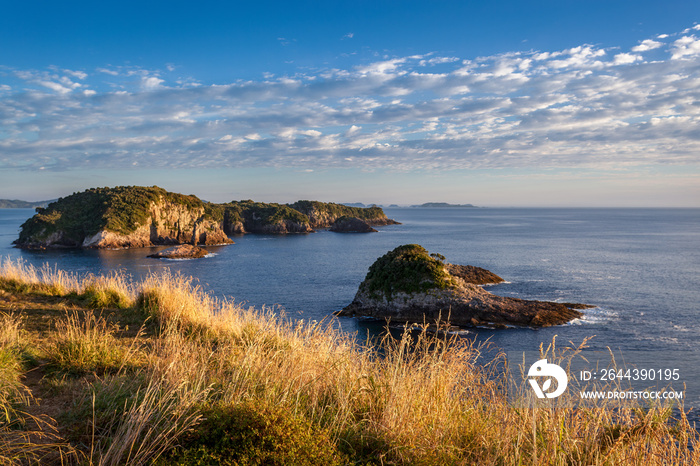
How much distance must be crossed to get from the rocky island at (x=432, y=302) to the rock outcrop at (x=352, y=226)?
10281 cm

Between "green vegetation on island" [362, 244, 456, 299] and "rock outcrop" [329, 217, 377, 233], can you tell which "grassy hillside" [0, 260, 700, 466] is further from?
"rock outcrop" [329, 217, 377, 233]

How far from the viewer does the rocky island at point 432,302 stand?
106 ft

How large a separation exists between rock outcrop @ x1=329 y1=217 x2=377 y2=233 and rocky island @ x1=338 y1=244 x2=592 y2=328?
102807 mm

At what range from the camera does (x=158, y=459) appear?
10.7 ft

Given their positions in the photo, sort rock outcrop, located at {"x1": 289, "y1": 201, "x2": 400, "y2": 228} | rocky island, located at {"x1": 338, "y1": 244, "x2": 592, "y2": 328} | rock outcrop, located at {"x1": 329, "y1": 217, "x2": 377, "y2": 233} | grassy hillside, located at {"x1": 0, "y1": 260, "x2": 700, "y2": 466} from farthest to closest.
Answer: rock outcrop, located at {"x1": 289, "y1": 201, "x2": 400, "y2": 228}, rock outcrop, located at {"x1": 329, "y1": 217, "x2": 377, "y2": 233}, rocky island, located at {"x1": 338, "y1": 244, "x2": 592, "y2": 328}, grassy hillside, located at {"x1": 0, "y1": 260, "x2": 700, "y2": 466}

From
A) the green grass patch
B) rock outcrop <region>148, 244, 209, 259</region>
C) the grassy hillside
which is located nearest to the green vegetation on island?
the grassy hillside

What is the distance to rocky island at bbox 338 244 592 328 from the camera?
1270 inches

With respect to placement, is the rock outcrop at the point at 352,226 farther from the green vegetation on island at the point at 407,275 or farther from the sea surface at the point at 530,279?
the green vegetation on island at the point at 407,275

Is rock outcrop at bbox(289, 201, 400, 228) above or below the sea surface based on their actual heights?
above

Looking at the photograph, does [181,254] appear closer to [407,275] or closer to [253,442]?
[407,275]

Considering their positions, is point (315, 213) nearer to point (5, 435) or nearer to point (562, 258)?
point (562, 258)

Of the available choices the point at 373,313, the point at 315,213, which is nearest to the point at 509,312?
the point at 373,313

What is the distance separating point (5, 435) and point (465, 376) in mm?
4702

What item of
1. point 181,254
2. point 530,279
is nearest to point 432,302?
point 530,279
